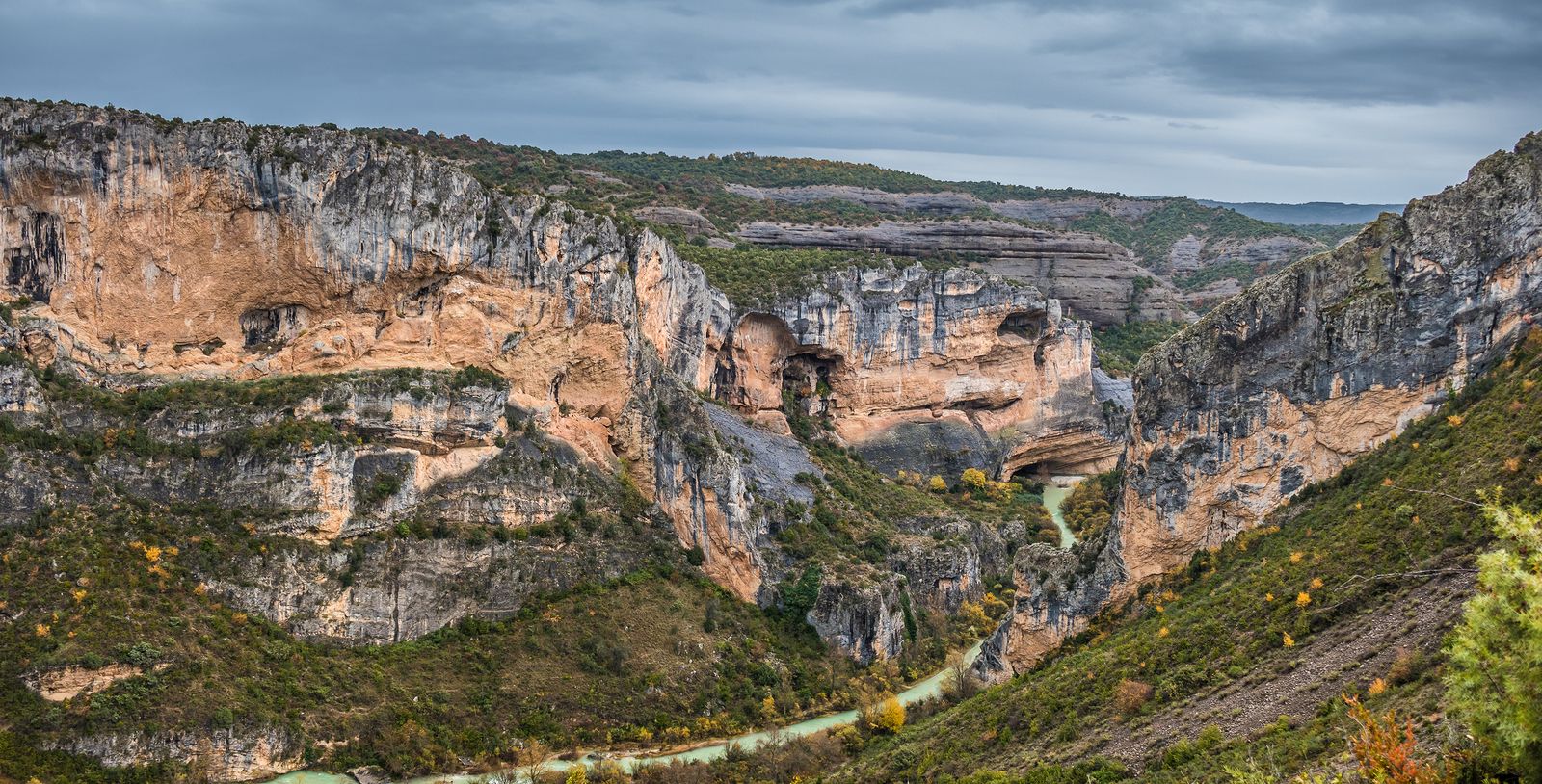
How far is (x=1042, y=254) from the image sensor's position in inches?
4744

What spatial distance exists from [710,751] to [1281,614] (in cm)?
2621

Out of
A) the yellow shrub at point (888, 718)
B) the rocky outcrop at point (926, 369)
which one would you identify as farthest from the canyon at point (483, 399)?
the rocky outcrop at point (926, 369)

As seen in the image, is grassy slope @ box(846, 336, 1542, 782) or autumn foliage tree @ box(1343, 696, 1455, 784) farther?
grassy slope @ box(846, 336, 1542, 782)


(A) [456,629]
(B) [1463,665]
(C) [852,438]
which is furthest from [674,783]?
(C) [852,438]

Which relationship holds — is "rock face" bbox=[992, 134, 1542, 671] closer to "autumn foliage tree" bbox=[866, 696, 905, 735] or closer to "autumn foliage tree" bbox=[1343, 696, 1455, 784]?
"autumn foliage tree" bbox=[866, 696, 905, 735]

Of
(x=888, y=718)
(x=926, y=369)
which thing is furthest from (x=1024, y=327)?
(x=888, y=718)

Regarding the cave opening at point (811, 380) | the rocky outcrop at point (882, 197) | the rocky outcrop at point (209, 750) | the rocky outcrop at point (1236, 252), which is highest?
the rocky outcrop at point (882, 197)

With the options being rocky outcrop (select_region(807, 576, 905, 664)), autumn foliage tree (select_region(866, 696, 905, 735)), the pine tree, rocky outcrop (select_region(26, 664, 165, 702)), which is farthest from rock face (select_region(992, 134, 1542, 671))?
rocky outcrop (select_region(26, 664, 165, 702))

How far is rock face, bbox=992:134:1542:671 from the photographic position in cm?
3997

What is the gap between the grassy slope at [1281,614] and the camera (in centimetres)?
3184

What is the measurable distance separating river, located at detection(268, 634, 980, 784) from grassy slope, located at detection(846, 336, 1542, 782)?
1156 cm

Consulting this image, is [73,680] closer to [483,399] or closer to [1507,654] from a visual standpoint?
[483,399]

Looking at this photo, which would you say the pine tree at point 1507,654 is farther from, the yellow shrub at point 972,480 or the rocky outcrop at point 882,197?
the rocky outcrop at point 882,197

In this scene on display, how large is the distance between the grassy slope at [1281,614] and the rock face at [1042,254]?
65256 mm
